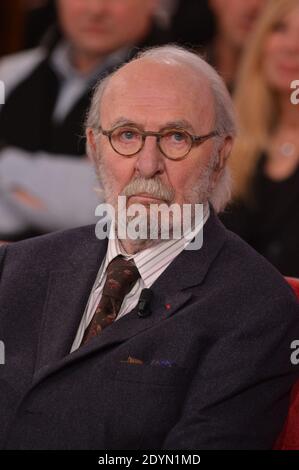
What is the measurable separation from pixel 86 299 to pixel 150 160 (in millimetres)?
333

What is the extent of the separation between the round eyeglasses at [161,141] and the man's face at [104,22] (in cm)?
180

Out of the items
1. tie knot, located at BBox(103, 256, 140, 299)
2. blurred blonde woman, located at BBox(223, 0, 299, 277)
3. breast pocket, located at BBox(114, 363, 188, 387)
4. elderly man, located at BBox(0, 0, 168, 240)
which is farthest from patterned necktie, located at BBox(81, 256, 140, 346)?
elderly man, located at BBox(0, 0, 168, 240)

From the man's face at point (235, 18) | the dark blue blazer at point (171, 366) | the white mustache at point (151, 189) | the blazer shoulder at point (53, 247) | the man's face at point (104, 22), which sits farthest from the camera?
the man's face at point (104, 22)

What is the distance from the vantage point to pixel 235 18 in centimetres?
365

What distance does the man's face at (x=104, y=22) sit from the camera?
3.72 m

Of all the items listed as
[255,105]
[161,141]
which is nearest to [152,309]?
[161,141]

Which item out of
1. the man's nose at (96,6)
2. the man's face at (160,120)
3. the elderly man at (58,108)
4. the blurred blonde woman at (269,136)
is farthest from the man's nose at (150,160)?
the man's nose at (96,6)

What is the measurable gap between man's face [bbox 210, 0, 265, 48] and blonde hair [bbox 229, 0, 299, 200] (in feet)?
0.48

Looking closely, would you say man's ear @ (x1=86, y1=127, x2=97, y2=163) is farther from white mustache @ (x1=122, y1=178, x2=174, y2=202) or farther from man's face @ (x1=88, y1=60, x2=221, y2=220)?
white mustache @ (x1=122, y1=178, x2=174, y2=202)

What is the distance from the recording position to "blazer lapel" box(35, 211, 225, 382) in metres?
1.85

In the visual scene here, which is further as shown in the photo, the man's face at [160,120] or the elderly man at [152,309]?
the man's face at [160,120]

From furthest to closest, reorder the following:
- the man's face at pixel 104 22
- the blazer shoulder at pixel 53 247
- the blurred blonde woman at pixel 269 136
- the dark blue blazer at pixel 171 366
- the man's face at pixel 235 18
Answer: the man's face at pixel 104 22, the man's face at pixel 235 18, the blurred blonde woman at pixel 269 136, the blazer shoulder at pixel 53 247, the dark blue blazer at pixel 171 366

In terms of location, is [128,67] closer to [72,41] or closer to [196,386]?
[196,386]

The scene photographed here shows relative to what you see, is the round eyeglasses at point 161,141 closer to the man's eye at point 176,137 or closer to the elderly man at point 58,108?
the man's eye at point 176,137
